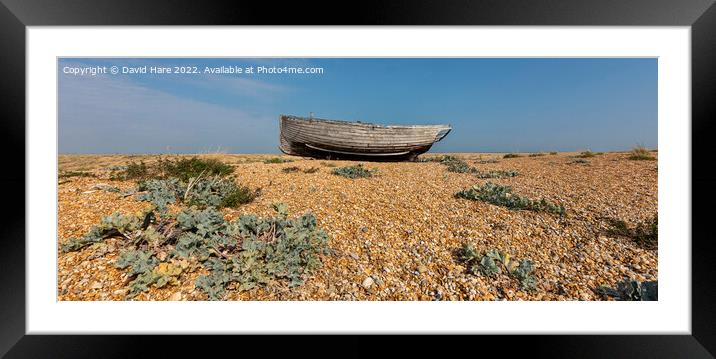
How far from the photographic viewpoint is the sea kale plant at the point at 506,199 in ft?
13.3

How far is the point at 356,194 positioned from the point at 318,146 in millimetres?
6722

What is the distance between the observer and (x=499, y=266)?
2.73m

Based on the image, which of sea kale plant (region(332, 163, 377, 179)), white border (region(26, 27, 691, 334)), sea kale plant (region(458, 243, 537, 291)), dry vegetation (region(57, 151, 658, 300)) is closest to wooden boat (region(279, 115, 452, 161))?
sea kale plant (region(332, 163, 377, 179))

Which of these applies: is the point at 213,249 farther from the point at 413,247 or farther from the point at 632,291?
the point at 632,291

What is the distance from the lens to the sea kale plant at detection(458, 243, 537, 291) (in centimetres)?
255

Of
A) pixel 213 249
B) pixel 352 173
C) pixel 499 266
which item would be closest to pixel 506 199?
pixel 499 266

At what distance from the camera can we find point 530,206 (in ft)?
13.6

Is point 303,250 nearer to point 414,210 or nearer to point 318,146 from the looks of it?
point 414,210

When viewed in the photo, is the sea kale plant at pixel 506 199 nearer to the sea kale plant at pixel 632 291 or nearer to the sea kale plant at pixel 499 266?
the sea kale plant at pixel 632 291
